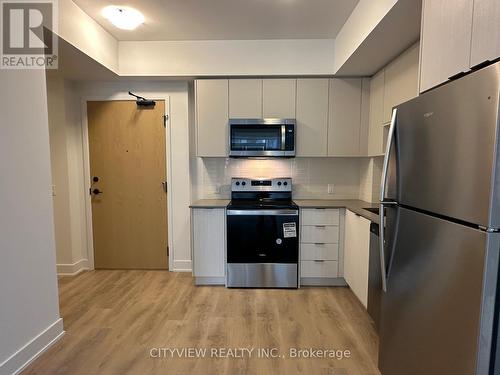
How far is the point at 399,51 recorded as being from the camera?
90.3 inches

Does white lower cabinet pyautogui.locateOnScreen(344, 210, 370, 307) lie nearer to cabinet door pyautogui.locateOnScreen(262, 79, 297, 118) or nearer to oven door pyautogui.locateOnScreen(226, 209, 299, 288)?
oven door pyautogui.locateOnScreen(226, 209, 299, 288)

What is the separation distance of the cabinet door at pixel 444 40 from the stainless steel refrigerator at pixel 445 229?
0.19 meters

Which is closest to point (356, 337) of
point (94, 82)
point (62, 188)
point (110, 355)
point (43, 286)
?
point (110, 355)

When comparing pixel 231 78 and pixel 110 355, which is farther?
pixel 231 78

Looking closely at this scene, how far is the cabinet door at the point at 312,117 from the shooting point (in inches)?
119

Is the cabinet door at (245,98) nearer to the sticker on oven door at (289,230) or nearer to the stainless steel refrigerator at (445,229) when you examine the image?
the sticker on oven door at (289,230)

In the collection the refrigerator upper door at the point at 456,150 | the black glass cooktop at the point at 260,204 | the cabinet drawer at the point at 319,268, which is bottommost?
the cabinet drawer at the point at 319,268

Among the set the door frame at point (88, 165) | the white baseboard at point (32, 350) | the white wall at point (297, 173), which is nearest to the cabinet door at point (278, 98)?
the white wall at point (297, 173)

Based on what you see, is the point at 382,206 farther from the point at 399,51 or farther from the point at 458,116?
the point at 399,51

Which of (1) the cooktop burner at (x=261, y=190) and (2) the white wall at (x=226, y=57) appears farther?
(1) the cooktop burner at (x=261, y=190)

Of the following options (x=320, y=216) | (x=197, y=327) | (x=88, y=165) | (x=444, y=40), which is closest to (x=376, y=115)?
(x=320, y=216)

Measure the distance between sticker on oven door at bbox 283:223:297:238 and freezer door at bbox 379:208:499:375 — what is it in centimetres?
139

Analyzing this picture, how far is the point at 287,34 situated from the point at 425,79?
1805mm

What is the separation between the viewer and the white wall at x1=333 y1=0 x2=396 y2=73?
1.83 metres
